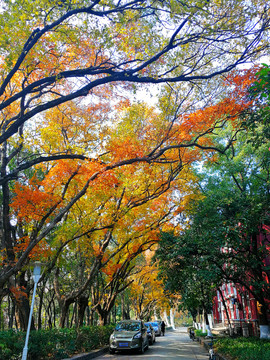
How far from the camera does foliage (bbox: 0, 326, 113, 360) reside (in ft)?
25.9

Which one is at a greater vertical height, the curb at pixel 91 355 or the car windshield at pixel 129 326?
the car windshield at pixel 129 326

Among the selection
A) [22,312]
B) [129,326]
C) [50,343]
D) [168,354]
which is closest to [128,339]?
[129,326]

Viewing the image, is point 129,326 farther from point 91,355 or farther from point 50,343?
point 50,343

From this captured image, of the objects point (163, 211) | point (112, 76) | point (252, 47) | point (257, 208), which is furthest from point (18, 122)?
point (163, 211)

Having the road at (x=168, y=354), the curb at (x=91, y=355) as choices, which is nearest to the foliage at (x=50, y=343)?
the curb at (x=91, y=355)

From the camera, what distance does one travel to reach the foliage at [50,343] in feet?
25.9

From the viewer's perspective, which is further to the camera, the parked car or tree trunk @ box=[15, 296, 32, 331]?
the parked car

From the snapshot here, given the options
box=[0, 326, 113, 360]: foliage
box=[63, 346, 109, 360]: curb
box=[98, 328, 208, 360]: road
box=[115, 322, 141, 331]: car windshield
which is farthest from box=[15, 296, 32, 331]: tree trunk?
box=[115, 322, 141, 331]: car windshield

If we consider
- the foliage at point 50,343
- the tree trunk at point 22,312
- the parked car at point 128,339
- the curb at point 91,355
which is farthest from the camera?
the parked car at point 128,339

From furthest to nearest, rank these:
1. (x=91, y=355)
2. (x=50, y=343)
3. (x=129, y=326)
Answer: (x=129, y=326), (x=91, y=355), (x=50, y=343)

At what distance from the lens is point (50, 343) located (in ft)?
31.6

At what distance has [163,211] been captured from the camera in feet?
58.9

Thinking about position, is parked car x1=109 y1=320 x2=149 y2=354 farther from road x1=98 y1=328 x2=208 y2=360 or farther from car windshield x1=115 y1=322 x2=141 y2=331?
road x1=98 y1=328 x2=208 y2=360

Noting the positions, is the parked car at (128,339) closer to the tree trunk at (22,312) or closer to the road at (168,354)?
the road at (168,354)
